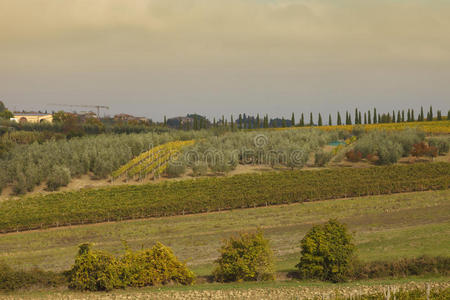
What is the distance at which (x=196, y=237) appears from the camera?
33.0 metres

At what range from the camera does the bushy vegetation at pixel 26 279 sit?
18.4 m

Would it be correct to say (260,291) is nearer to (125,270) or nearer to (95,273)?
(125,270)

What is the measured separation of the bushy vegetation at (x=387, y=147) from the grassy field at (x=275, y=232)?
18185 millimetres

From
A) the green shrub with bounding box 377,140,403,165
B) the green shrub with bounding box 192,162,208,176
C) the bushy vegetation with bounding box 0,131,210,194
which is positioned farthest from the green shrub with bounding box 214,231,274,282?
the green shrub with bounding box 377,140,403,165

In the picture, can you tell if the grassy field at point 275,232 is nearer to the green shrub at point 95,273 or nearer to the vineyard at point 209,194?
the vineyard at point 209,194

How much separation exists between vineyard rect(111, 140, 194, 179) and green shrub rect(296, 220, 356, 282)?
40.9 metres

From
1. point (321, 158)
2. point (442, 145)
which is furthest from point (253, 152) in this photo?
point (442, 145)

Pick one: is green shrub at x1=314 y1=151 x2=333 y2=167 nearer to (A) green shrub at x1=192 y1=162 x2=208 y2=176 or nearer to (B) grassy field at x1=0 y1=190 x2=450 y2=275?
(A) green shrub at x1=192 y1=162 x2=208 y2=176

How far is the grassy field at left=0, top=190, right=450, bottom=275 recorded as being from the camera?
26438mm

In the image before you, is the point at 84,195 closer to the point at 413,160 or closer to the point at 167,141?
the point at 167,141

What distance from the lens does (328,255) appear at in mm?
19766

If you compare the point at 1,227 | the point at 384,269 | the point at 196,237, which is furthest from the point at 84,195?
the point at 384,269

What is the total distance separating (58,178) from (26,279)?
39.1 metres

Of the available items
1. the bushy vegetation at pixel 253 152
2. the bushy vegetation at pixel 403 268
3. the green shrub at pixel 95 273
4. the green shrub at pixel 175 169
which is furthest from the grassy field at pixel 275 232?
the bushy vegetation at pixel 253 152
